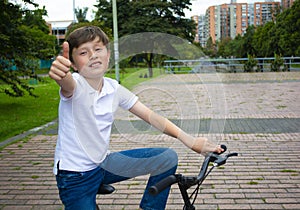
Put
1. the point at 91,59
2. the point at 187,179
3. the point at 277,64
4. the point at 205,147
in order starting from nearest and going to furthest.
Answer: the point at 91,59 < the point at 187,179 < the point at 205,147 < the point at 277,64

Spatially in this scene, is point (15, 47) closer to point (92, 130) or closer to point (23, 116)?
point (23, 116)

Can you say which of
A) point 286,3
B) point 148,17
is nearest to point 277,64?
point 148,17

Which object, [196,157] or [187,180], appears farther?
[196,157]

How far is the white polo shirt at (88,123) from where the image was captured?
6.13 feet

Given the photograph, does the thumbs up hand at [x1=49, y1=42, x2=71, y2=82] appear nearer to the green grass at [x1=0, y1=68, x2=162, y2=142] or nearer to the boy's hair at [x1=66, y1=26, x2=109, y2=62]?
the boy's hair at [x1=66, y1=26, x2=109, y2=62]

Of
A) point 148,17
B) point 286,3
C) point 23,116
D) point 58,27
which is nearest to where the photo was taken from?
point 148,17

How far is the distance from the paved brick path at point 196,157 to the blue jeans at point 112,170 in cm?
7

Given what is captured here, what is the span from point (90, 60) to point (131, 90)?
287 mm

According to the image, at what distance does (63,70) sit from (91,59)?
13 cm

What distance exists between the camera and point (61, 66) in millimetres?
1709

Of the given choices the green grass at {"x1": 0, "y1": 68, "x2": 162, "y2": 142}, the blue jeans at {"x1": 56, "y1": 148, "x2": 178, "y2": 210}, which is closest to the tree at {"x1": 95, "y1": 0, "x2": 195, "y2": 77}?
the blue jeans at {"x1": 56, "y1": 148, "x2": 178, "y2": 210}

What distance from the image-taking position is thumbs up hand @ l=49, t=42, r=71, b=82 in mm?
1698

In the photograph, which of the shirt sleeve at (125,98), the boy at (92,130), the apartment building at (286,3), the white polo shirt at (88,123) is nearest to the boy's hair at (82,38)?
the boy at (92,130)

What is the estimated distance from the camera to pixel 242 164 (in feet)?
17.5
